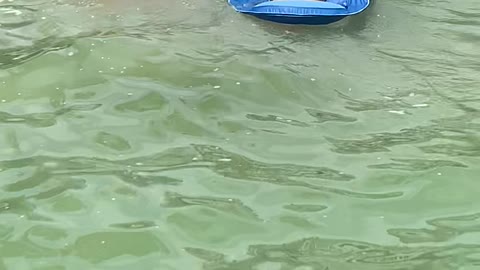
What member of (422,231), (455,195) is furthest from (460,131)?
(422,231)

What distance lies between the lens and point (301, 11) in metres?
5.33

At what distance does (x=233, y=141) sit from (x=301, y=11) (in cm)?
167

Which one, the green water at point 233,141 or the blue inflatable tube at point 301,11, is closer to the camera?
the green water at point 233,141

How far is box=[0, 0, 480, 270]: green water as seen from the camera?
3182 mm

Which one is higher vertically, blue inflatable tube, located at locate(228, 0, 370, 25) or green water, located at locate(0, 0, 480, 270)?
blue inflatable tube, located at locate(228, 0, 370, 25)

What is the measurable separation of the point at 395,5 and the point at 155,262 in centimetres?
397

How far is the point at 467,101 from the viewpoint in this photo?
4516 millimetres

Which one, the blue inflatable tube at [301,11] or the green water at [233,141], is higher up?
the blue inflatable tube at [301,11]

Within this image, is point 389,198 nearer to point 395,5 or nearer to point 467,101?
point 467,101

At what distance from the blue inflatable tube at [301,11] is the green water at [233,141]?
0.11 m

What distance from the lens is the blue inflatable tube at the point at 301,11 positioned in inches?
Answer: 210

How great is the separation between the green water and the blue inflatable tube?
0.11 meters

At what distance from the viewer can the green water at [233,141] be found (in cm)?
318

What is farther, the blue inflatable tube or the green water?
the blue inflatable tube
